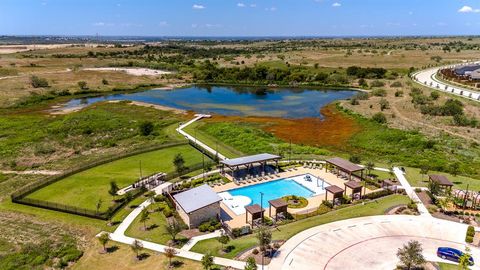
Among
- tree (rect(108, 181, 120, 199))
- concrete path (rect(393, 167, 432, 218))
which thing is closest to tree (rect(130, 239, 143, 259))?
tree (rect(108, 181, 120, 199))

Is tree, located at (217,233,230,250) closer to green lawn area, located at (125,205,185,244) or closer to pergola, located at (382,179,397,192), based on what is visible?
green lawn area, located at (125,205,185,244)

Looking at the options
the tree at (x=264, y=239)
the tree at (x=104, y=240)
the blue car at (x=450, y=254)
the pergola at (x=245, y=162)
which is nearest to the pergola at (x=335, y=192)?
the pergola at (x=245, y=162)

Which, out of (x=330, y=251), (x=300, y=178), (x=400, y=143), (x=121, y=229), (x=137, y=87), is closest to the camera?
(x=330, y=251)

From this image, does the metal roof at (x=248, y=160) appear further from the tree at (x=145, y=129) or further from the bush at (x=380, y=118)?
the bush at (x=380, y=118)

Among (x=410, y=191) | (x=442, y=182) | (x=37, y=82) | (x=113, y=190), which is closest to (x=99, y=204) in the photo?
(x=113, y=190)

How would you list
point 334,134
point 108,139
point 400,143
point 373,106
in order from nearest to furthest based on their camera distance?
point 400,143 < point 108,139 < point 334,134 < point 373,106

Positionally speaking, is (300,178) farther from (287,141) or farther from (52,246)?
(52,246)

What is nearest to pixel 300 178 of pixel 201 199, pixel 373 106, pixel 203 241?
pixel 201 199
